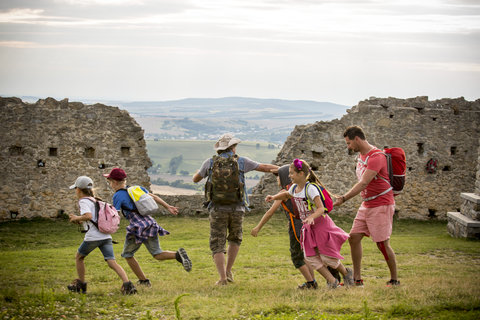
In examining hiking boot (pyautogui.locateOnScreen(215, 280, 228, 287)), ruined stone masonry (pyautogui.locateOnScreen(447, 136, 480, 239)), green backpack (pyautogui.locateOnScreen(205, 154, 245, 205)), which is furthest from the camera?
ruined stone masonry (pyautogui.locateOnScreen(447, 136, 480, 239))

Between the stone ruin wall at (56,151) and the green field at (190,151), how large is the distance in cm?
5652

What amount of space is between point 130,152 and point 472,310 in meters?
12.5

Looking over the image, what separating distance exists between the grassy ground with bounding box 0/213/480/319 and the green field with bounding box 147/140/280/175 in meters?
62.0

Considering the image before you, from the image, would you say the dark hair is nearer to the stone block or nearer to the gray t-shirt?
the gray t-shirt

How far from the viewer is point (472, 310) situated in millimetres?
6344

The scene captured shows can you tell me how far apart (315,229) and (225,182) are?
4.88 ft

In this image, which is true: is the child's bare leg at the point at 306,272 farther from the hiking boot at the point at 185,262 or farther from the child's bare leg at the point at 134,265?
the child's bare leg at the point at 134,265

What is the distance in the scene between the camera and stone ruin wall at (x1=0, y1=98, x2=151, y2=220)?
642 inches

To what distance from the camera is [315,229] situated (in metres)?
7.56

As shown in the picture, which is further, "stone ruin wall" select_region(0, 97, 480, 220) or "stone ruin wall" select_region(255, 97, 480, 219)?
"stone ruin wall" select_region(255, 97, 480, 219)

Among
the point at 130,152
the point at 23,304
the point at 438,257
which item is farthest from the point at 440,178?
the point at 23,304

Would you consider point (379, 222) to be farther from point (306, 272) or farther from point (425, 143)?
point (425, 143)

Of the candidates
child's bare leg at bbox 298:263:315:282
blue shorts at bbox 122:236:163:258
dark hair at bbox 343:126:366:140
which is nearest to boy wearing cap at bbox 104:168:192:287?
blue shorts at bbox 122:236:163:258

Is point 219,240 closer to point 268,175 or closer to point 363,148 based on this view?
point 363,148
